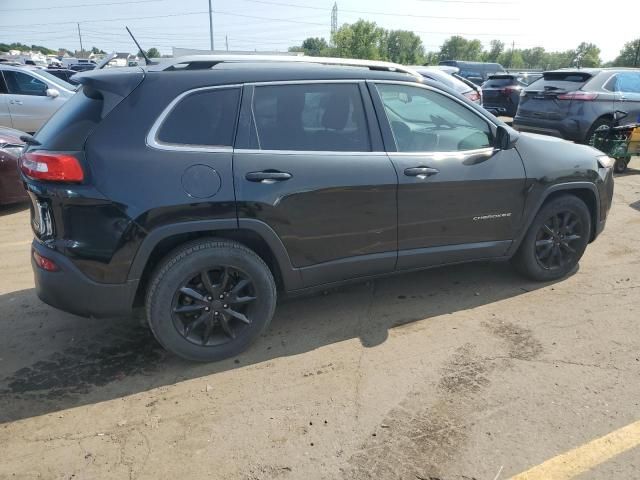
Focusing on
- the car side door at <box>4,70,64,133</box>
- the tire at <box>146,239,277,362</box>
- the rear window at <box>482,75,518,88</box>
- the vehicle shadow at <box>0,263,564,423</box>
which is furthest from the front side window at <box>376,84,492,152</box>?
the rear window at <box>482,75,518,88</box>

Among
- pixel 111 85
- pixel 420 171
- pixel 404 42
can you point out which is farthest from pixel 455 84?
pixel 404 42

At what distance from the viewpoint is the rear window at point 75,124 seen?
2967 mm

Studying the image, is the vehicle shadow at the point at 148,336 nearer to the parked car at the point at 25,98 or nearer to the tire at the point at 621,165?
the tire at the point at 621,165

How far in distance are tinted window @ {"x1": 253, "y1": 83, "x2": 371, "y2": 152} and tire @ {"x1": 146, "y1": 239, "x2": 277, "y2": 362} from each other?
754 mm

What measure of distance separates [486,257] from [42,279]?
10.5 ft

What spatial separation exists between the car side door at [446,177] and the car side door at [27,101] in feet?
30.9

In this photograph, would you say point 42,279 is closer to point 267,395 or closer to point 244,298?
point 244,298

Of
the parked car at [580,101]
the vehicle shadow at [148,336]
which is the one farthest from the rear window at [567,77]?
the vehicle shadow at [148,336]

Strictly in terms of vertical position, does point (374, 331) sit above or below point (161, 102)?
below

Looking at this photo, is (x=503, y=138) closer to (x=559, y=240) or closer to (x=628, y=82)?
(x=559, y=240)

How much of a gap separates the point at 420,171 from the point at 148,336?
7.40ft

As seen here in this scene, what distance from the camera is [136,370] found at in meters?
3.28

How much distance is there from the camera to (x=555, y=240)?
4484 mm

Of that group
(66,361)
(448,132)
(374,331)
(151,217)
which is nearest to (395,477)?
(374,331)
